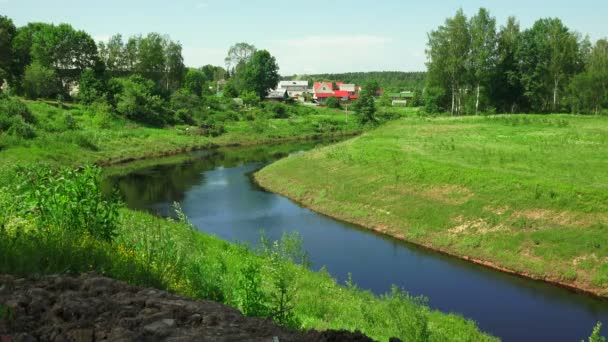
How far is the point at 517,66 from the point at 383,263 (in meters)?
65.5

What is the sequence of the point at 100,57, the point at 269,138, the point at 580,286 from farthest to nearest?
1. the point at 100,57
2. the point at 269,138
3. the point at 580,286

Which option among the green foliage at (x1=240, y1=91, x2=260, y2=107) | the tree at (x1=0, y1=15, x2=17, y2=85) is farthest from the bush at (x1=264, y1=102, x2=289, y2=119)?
the tree at (x1=0, y1=15, x2=17, y2=85)

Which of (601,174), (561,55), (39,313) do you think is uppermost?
(561,55)

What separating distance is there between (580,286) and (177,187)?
32871mm

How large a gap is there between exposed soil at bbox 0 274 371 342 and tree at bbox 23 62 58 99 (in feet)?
245

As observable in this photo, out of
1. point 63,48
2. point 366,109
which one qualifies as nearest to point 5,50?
point 63,48

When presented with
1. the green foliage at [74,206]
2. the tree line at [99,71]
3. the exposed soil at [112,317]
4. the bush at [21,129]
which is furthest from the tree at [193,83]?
the exposed soil at [112,317]

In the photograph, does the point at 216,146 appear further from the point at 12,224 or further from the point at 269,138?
the point at 12,224

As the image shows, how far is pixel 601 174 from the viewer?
3366cm

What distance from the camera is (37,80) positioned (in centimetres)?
7325

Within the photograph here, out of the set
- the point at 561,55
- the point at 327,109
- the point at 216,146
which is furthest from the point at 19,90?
the point at 561,55

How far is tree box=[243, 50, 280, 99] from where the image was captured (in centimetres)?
12300

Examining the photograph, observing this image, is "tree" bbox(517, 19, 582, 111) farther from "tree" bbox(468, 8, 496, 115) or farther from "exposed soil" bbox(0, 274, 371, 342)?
"exposed soil" bbox(0, 274, 371, 342)

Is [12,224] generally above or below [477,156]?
above
